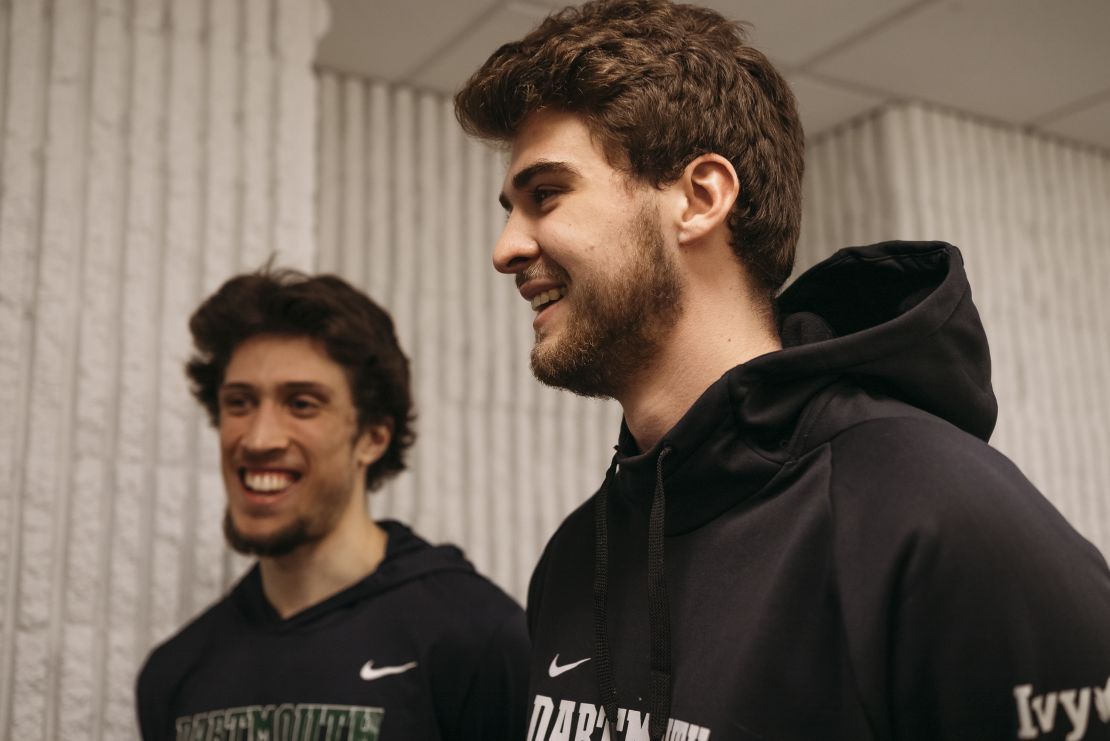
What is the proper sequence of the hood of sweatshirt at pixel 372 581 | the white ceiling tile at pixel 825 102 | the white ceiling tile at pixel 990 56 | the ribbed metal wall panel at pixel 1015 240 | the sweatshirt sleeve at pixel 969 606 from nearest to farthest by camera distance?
1. the sweatshirt sleeve at pixel 969 606
2. the hood of sweatshirt at pixel 372 581
3. the white ceiling tile at pixel 990 56
4. the white ceiling tile at pixel 825 102
5. the ribbed metal wall panel at pixel 1015 240

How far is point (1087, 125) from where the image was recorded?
420 centimetres

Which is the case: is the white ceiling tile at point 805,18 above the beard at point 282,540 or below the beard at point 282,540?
above

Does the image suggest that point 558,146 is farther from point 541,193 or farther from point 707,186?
point 707,186

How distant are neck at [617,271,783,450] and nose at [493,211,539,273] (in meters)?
0.21

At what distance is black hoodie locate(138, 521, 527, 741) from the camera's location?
Result: 2012mm

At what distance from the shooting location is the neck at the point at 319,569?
7.48 ft

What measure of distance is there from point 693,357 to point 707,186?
0.72 ft

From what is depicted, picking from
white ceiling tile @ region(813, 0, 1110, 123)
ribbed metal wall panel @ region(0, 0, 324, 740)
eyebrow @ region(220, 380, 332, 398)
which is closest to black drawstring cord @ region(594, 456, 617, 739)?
eyebrow @ region(220, 380, 332, 398)

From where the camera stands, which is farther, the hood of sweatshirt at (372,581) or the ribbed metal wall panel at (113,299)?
the ribbed metal wall panel at (113,299)

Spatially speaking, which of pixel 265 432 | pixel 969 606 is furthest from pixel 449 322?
pixel 969 606

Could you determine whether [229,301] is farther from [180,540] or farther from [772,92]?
[772,92]

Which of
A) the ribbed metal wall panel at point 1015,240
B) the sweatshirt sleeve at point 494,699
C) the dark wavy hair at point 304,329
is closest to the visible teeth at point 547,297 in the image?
the sweatshirt sleeve at point 494,699

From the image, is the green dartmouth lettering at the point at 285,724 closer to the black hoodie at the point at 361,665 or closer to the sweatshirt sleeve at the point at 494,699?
the black hoodie at the point at 361,665

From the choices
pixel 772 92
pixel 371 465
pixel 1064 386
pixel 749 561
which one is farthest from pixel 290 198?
pixel 1064 386
